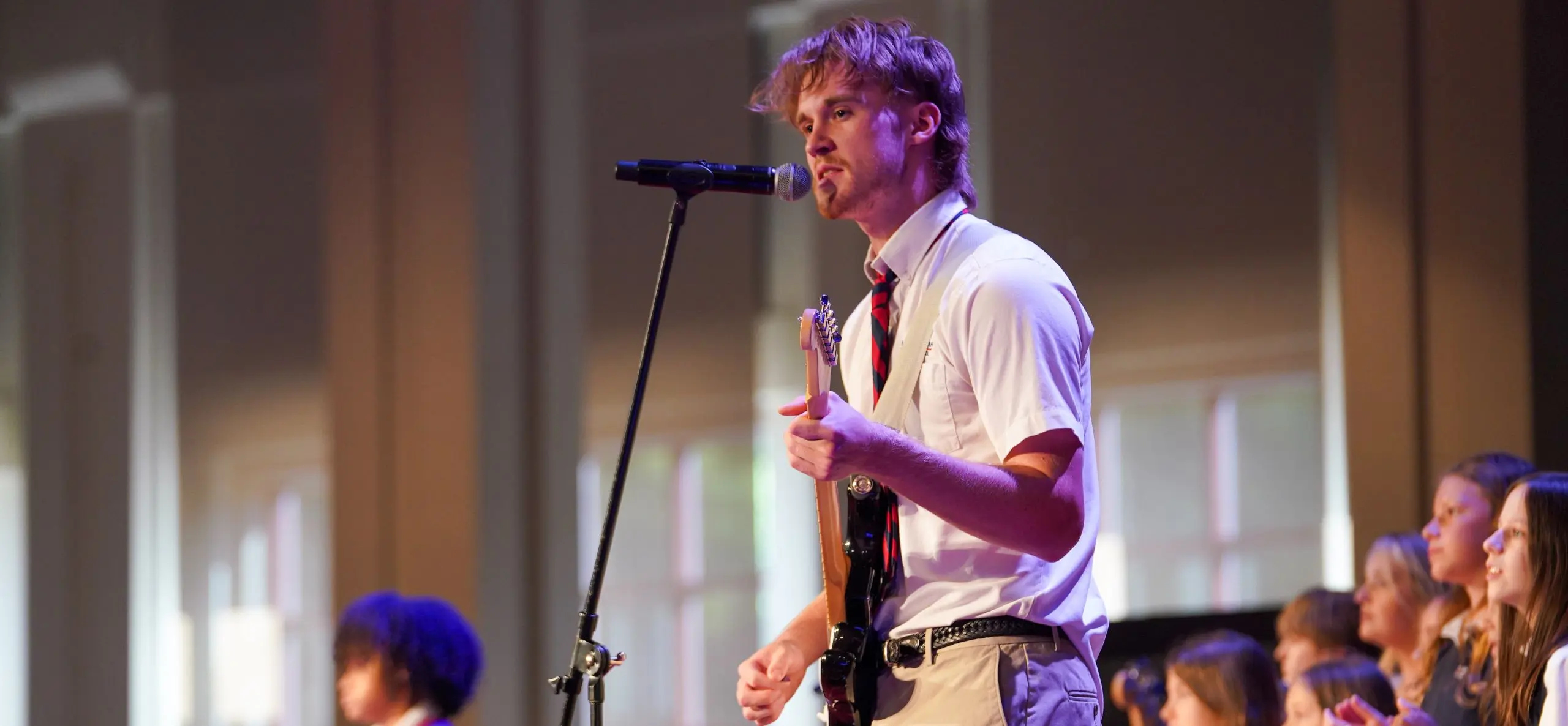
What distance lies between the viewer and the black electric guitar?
1.96 metres

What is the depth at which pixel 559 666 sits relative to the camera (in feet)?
17.3

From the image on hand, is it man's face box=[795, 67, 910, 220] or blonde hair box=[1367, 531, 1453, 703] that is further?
blonde hair box=[1367, 531, 1453, 703]

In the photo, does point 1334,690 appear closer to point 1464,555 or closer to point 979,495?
point 1464,555

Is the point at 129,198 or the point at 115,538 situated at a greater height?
the point at 129,198

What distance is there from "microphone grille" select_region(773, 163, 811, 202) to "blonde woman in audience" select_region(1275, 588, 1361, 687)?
228 centimetres

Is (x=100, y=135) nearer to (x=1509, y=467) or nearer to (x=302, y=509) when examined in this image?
(x=302, y=509)

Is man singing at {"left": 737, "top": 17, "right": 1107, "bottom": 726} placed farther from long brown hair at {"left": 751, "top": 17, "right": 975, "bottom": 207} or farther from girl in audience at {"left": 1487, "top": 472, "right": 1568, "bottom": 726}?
girl in audience at {"left": 1487, "top": 472, "right": 1568, "bottom": 726}

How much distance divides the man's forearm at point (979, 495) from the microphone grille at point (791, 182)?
46cm

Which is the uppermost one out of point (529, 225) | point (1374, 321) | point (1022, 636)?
point (529, 225)

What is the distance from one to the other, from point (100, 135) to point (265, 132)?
0.79 meters

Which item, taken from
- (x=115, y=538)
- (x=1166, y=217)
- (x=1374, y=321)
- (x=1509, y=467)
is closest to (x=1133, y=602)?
(x=1166, y=217)

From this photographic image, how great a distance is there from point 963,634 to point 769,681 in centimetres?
27

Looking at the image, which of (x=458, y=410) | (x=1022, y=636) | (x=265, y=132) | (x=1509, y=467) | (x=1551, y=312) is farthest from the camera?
(x=265, y=132)

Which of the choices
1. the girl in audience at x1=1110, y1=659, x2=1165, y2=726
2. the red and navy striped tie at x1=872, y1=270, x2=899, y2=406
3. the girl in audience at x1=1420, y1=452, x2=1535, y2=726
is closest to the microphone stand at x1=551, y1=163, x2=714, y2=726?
the red and navy striped tie at x1=872, y1=270, x2=899, y2=406
